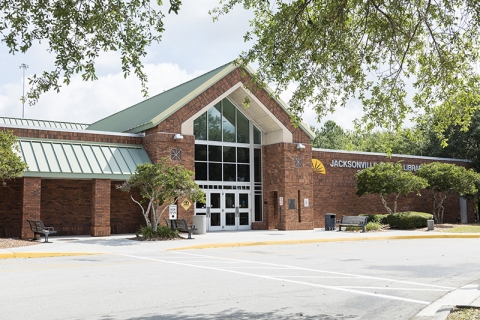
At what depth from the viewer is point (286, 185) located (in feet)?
→ 94.8

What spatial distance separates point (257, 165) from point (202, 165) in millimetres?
3842

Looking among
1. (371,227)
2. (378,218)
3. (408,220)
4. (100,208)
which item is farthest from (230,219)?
(408,220)

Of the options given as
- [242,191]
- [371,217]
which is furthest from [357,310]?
[371,217]

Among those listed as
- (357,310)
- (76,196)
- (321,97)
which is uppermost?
(321,97)

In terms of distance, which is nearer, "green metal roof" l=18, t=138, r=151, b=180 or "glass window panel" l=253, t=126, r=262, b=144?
"green metal roof" l=18, t=138, r=151, b=180

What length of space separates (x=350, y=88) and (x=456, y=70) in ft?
7.14

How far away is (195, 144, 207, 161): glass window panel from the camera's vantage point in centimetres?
2784

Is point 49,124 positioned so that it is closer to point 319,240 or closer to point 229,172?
point 229,172

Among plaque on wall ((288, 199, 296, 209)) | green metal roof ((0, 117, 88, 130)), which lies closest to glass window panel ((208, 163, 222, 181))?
plaque on wall ((288, 199, 296, 209))

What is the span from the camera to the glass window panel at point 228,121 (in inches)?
1143

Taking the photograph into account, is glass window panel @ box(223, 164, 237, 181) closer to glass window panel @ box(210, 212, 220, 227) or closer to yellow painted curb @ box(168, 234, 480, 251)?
glass window panel @ box(210, 212, 220, 227)

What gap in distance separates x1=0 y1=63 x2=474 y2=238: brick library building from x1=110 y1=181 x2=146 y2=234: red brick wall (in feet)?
0.17

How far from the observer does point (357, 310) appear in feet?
25.6

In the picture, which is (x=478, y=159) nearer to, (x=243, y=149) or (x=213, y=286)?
(x=243, y=149)
